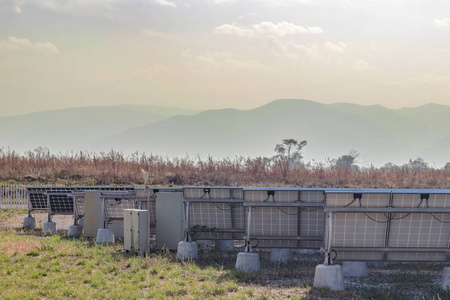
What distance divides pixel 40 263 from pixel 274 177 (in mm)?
22130

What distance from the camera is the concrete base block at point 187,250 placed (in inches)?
555

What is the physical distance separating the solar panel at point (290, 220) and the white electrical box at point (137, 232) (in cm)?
280

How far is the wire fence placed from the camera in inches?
1160

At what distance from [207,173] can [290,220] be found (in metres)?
21.4

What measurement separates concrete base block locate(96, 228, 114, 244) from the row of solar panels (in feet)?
3.11

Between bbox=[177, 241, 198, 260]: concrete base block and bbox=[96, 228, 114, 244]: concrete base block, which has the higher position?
bbox=[177, 241, 198, 260]: concrete base block

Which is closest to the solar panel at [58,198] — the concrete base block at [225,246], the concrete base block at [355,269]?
the concrete base block at [225,246]

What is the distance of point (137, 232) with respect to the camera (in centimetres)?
1445

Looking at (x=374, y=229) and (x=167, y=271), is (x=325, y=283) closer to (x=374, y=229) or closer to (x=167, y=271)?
(x=374, y=229)

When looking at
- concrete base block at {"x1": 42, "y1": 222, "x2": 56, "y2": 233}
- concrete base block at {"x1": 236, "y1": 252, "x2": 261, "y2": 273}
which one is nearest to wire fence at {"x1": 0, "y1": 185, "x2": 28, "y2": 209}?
concrete base block at {"x1": 42, "y1": 222, "x2": 56, "y2": 233}

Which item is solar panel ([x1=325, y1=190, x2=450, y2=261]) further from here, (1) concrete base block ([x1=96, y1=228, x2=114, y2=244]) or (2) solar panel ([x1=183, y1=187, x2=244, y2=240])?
(1) concrete base block ([x1=96, y1=228, x2=114, y2=244])

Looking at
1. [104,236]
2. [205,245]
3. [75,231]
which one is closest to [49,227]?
[75,231]

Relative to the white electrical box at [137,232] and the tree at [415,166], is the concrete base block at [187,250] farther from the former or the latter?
the tree at [415,166]

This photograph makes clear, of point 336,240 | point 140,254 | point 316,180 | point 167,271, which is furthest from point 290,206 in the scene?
point 316,180
